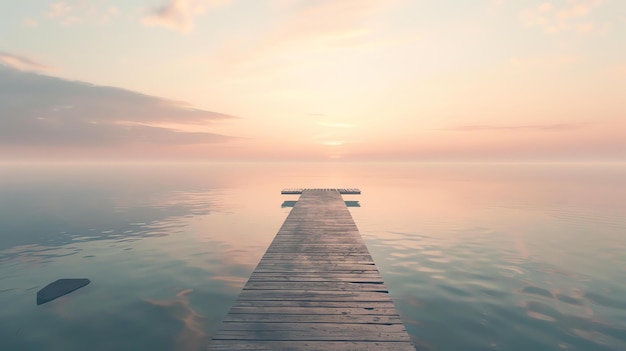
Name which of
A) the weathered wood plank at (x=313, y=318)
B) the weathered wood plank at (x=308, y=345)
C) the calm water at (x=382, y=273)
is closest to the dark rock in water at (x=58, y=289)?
the calm water at (x=382, y=273)

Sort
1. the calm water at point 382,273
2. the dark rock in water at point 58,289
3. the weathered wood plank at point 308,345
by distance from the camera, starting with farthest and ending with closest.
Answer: the dark rock in water at point 58,289, the calm water at point 382,273, the weathered wood plank at point 308,345

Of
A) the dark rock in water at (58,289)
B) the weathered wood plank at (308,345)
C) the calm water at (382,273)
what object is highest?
the weathered wood plank at (308,345)

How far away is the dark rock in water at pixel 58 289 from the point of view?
32.7 feet

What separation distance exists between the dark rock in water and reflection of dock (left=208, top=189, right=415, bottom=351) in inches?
294

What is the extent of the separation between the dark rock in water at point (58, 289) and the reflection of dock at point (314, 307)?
7.46m

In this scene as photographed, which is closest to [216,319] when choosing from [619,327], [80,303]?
[80,303]

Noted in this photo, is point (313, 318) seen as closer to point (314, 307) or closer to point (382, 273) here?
point (314, 307)

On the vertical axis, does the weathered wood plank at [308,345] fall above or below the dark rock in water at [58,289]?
above

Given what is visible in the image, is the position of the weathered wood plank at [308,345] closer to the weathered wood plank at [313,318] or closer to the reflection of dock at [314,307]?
the reflection of dock at [314,307]

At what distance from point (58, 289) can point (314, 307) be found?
10.1m

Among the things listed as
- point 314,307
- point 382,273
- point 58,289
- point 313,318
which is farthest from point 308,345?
point 58,289

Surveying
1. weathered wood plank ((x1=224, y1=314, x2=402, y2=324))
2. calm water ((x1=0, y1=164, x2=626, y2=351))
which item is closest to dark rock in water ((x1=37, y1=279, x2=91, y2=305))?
calm water ((x1=0, y1=164, x2=626, y2=351))

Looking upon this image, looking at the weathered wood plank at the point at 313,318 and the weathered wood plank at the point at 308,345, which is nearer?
the weathered wood plank at the point at 308,345

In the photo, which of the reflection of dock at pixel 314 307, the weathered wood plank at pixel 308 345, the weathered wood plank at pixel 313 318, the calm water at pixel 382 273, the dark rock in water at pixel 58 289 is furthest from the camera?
the dark rock in water at pixel 58 289
